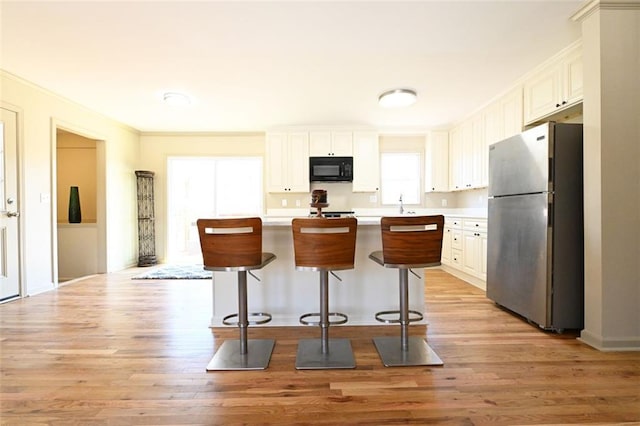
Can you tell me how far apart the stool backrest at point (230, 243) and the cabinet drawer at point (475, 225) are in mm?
3054

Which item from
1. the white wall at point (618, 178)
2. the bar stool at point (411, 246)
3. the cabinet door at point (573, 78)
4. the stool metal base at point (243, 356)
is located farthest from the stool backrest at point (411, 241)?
the cabinet door at point (573, 78)

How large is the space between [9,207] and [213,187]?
2.94 meters

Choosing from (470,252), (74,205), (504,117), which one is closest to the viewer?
(504,117)

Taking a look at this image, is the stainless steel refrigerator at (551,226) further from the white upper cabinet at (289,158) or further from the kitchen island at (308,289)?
the white upper cabinet at (289,158)

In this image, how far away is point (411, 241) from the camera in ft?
6.52

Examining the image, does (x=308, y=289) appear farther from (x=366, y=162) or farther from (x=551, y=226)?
(x=366, y=162)

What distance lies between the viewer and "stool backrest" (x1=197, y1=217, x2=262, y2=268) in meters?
1.98

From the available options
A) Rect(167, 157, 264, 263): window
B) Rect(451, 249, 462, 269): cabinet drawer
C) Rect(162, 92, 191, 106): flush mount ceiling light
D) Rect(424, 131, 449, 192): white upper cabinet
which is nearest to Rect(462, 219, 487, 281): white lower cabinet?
Rect(451, 249, 462, 269): cabinet drawer

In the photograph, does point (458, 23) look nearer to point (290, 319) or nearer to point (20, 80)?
point (290, 319)

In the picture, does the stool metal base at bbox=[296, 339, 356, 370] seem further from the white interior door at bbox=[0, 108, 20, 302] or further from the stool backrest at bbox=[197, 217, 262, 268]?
the white interior door at bbox=[0, 108, 20, 302]

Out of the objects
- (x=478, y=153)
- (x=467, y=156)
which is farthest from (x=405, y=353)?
(x=467, y=156)

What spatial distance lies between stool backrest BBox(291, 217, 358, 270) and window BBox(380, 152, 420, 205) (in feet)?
13.2

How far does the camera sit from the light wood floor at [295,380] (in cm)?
153

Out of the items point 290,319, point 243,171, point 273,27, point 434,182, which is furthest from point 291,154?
point 290,319
